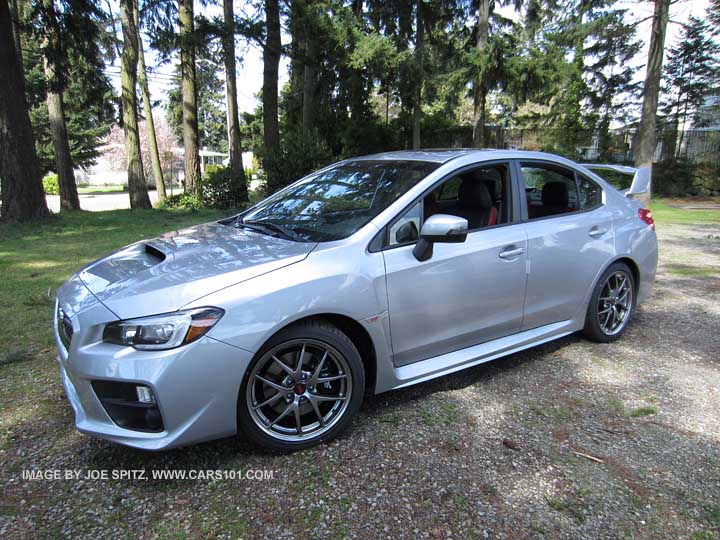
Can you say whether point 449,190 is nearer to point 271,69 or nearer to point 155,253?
point 155,253

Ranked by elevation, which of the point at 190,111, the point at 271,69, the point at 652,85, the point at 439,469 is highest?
the point at 271,69

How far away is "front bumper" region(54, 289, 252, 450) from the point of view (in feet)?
7.52

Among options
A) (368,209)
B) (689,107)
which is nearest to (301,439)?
(368,209)

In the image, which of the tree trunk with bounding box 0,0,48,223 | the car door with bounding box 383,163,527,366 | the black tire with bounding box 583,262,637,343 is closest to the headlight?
the car door with bounding box 383,163,527,366

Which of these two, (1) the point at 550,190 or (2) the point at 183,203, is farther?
(2) the point at 183,203

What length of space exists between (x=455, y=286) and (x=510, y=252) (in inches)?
21.6

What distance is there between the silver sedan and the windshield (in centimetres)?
2

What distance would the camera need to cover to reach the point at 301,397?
2.71 m

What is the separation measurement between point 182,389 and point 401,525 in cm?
115

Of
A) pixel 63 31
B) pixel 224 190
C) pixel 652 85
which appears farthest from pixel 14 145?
pixel 652 85

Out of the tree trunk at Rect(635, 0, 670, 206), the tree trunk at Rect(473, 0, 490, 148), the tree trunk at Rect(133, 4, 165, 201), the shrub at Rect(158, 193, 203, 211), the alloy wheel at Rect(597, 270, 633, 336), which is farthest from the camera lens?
the tree trunk at Rect(133, 4, 165, 201)

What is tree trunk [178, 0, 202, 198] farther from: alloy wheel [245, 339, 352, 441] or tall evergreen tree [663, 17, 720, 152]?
tall evergreen tree [663, 17, 720, 152]

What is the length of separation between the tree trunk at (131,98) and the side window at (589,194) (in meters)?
15.4

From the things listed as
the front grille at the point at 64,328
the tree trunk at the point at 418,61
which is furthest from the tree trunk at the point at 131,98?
the front grille at the point at 64,328
